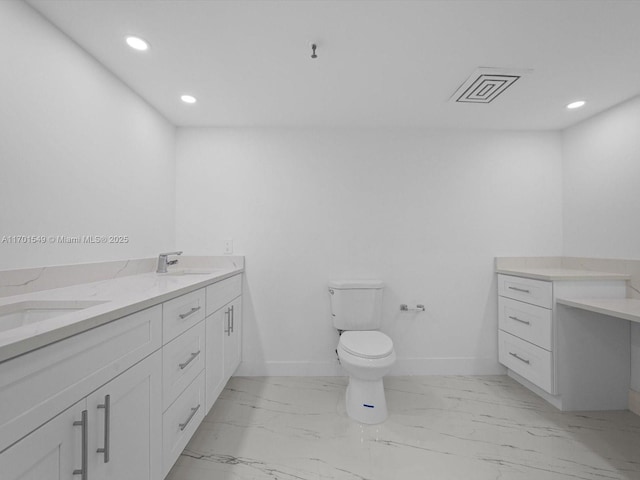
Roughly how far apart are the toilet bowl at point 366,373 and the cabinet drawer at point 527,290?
106 cm

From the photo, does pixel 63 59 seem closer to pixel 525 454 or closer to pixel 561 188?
pixel 525 454

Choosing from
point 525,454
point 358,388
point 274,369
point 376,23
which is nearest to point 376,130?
point 376,23

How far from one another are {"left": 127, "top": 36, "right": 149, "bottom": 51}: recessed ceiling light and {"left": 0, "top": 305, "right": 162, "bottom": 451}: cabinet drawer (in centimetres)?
129

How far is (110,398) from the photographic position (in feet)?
2.64

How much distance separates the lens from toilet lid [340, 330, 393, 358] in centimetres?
165

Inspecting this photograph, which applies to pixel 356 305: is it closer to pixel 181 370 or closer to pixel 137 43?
pixel 181 370

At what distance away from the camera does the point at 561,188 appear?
2.40 m

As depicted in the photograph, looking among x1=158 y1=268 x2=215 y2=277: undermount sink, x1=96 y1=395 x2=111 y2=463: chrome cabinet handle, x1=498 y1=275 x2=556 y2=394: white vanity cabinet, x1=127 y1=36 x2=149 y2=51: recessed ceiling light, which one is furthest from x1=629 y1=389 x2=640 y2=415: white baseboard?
x1=127 y1=36 x2=149 y2=51: recessed ceiling light

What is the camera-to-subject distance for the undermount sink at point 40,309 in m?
0.99

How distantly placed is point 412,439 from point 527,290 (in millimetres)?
1280

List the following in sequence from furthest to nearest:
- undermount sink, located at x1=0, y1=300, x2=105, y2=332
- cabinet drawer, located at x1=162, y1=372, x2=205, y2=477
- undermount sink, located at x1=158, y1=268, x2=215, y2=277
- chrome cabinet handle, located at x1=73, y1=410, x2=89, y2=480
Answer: undermount sink, located at x1=158, y1=268, x2=215, y2=277 → cabinet drawer, located at x1=162, y1=372, x2=205, y2=477 → undermount sink, located at x1=0, y1=300, x2=105, y2=332 → chrome cabinet handle, located at x1=73, y1=410, x2=89, y2=480

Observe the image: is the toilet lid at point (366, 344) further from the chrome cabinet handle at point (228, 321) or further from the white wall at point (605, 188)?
the white wall at point (605, 188)

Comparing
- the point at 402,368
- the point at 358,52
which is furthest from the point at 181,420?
the point at 358,52
